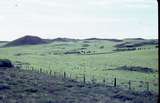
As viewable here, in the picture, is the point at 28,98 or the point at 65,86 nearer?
the point at 28,98

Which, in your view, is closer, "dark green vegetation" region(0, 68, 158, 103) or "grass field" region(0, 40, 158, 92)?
"dark green vegetation" region(0, 68, 158, 103)

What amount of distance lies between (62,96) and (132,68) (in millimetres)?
40134

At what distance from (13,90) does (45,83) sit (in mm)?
6214

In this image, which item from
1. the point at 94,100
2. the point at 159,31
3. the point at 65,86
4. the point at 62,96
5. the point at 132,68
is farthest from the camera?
the point at 132,68

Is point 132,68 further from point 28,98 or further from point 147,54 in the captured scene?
point 28,98

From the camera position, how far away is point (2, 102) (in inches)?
1176

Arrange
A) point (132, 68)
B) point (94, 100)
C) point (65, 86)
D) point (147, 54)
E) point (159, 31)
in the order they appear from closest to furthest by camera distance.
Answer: point (159, 31) < point (94, 100) < point (65, 86) < point (132, 68) < point (147, 54)

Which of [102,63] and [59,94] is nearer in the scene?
[59,94]

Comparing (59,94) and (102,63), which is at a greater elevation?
(59,94)

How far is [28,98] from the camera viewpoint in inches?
1284

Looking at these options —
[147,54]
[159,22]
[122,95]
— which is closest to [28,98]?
[122,95]

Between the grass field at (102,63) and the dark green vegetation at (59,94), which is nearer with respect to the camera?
the dark green vegetation at (59,94)

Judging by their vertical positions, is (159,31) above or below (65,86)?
above

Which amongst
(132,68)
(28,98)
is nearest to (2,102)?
(28,98)
